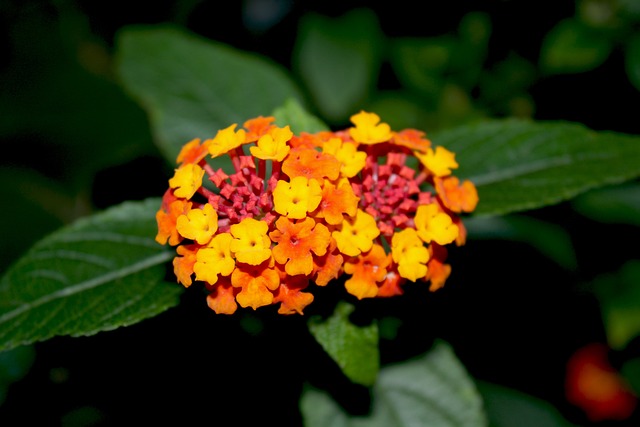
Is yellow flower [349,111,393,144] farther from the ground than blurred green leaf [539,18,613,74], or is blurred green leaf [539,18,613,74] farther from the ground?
yellow flower [349,111,393,144]

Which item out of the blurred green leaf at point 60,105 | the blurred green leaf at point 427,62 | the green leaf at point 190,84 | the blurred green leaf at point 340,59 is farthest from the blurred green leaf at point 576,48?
the blurred green leaf at point 60,105

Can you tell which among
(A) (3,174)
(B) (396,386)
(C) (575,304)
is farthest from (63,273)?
(A) (3,174)

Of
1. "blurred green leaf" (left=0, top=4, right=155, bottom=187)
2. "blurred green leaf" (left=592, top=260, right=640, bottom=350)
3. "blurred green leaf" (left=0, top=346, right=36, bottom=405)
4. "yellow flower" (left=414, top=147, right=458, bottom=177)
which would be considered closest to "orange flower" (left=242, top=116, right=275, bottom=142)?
"yellow flower" (left=414, top=147, right=458, bottom=177)

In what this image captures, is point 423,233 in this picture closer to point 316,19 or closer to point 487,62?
point 487,62

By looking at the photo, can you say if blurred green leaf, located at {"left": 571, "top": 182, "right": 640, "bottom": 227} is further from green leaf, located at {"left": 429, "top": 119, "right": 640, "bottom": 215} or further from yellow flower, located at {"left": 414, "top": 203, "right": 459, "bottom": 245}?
yellow flower, located at {"left": 414, "top": 203, "right": 459, "bottom": 245}

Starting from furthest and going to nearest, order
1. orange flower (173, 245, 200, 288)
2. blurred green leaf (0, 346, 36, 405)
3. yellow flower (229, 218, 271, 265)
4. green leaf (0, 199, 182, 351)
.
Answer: blurred green leaf (0, 346, 36, 405) < green leaf (0, 199, 182, 351) < orange flower (173, 245, 200, 288) < yellow flower (229, 218, 271, 265)

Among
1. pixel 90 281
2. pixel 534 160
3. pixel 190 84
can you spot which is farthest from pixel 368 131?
pixel 190 84
